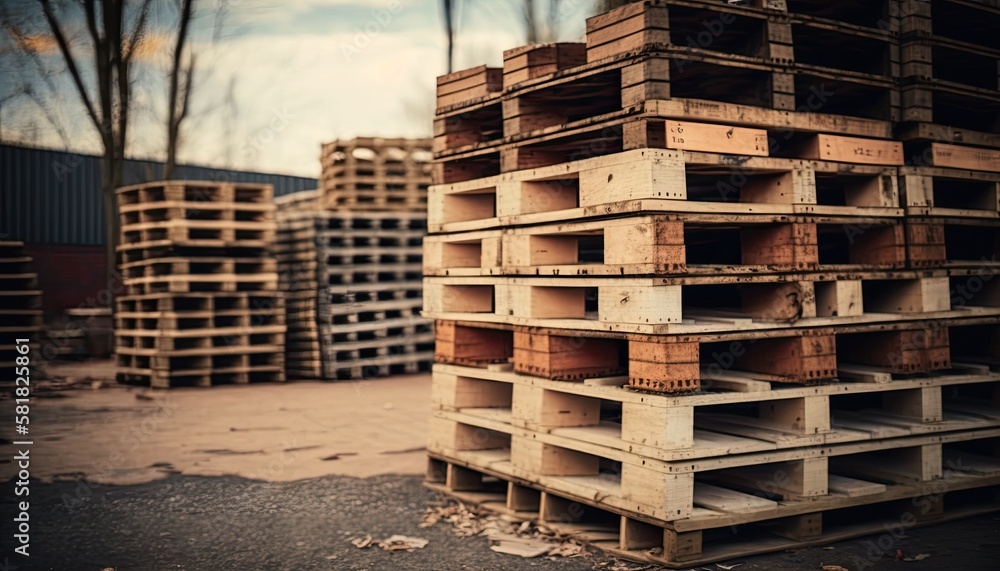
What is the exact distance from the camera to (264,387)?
1089 centimetres

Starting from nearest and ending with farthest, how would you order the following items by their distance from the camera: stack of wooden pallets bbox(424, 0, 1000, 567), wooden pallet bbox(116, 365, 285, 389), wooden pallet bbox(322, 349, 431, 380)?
stack of wooden pallets bbox(424, 0, 1000, 567) < wooden pallet bbox(116, 365, 285, 389) < wooden pallet bbox(322, 349, 431, 380)

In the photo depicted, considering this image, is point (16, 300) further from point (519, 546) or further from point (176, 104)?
point (519, 546)

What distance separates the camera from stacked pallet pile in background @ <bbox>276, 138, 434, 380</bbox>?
463 inches

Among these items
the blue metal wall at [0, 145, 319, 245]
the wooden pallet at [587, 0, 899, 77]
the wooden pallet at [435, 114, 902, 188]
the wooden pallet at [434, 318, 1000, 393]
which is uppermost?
the blue metal wall at [0, 145, 319, 245]

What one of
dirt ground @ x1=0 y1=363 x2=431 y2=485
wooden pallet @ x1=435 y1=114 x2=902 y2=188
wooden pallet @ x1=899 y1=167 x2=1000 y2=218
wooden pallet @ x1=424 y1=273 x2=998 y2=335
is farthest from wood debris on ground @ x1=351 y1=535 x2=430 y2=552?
wooden pallet @ x1=899 y1=167 x2=1000 y2=218

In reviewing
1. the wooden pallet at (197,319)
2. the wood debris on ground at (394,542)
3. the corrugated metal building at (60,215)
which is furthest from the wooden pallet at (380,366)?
the corrugated metal building at (60,215)

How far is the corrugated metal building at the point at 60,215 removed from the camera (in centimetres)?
1966

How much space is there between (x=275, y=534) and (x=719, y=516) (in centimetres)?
245

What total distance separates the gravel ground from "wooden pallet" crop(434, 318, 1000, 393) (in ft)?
3.04

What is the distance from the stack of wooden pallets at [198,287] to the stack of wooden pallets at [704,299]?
592 cm

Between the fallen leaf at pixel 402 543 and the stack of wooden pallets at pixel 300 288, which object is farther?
the stack of wooden pallets at pixel 300 288

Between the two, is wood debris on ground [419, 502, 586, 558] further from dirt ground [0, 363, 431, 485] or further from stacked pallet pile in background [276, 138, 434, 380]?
stacked pallet pile in background [276, 138, 434, 380]

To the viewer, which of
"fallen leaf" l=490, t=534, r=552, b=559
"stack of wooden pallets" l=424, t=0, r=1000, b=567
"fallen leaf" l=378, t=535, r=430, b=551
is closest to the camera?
"stack of wooden pallets" l=424, t=0, r=1000, b=567

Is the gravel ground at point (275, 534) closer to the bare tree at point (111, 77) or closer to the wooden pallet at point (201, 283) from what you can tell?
the wooden pallet at point (201, 283)
